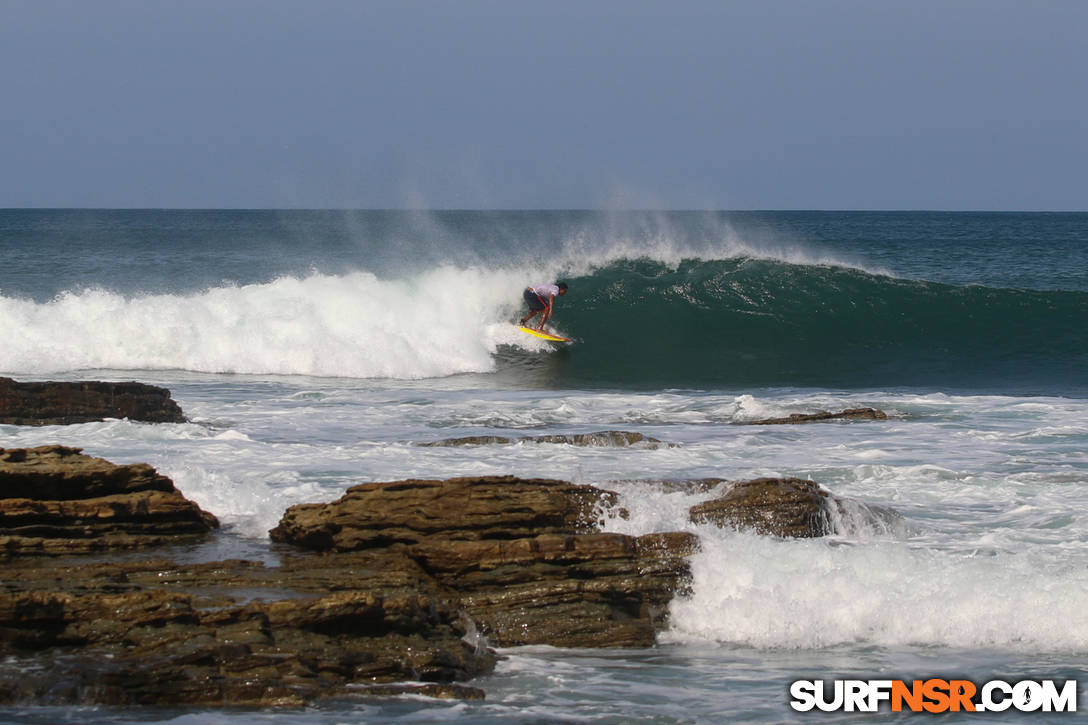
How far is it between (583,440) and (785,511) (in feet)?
13.6

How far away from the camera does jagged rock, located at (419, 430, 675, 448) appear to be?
12.1m

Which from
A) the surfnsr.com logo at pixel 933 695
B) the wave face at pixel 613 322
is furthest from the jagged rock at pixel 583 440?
the wave face at pixel 613 322

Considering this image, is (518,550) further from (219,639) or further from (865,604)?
(865,604)

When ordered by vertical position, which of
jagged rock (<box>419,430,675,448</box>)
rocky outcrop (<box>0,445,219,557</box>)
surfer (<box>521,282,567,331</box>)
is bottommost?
rocky outcrop (<box>0,445,219,557</box>)

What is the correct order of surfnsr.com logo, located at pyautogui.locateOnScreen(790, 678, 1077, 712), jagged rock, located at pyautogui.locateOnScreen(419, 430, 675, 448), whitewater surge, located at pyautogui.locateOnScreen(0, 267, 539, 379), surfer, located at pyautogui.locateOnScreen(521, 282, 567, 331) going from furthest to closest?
surfer, located at pyautogui.locateOnScreen(521, 282, 567, 331), whitewater surge, located at pyautogui.locateOnScreen(0, 267, 539, 379), jagged rock, located at pyautogui.locateOnScreen(419, 430, 675, 448), surfnsr.com logo, located at pyautogui.locateOnScreen(790, 678, 1077, 712)

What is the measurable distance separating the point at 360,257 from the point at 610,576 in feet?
114

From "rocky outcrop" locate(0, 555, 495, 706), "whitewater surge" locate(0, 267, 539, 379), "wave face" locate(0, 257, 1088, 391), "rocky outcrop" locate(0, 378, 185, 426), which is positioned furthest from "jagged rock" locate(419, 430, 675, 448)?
"whitewater surge" locate(0, 267, 539, 379)

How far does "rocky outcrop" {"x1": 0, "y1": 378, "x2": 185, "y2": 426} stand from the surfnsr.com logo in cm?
892

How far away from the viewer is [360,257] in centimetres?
4081

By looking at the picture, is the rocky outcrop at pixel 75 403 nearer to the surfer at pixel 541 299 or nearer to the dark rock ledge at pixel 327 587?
the dark rock ledge at pixel 327 587

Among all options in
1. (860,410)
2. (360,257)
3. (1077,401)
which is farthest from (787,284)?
(360,257)

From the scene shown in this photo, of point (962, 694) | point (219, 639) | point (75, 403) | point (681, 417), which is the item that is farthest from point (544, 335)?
point (219, 639)

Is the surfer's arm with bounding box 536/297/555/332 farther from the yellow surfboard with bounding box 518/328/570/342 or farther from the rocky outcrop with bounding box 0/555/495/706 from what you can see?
the rocky outcrop with bounding box 0/555/495/706

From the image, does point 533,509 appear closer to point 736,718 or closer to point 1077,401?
point 736,718
